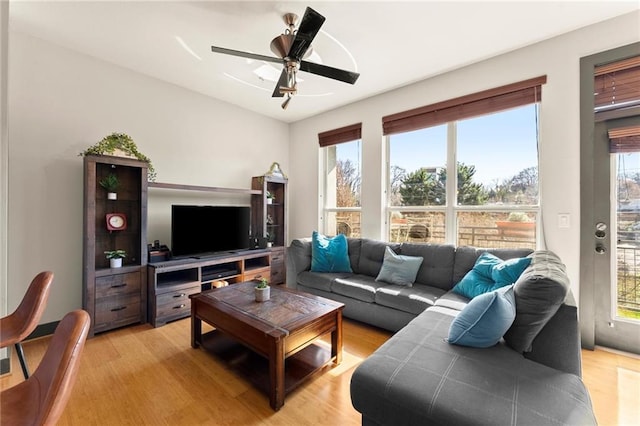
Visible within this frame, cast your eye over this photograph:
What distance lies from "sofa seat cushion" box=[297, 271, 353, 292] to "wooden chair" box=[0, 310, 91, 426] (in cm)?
237

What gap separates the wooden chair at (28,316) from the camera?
1.44 m

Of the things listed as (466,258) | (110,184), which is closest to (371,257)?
(466,258)

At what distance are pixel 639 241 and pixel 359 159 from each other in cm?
294

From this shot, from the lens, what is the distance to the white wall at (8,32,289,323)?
8.05 ft

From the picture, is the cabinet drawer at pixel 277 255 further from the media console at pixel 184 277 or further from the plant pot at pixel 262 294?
the plant pot at pixel 262 294

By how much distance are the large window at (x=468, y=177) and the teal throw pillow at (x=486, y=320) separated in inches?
62.8

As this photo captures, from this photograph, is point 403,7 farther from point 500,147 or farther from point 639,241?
point 639,241

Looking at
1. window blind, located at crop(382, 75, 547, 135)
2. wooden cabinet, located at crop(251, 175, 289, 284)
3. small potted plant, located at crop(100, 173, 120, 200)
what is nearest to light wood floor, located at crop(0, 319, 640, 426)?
small potted plant, located at crop(100, 173, 120, 200)

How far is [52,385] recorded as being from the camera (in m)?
0.81

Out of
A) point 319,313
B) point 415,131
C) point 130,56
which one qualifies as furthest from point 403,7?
point 130,56

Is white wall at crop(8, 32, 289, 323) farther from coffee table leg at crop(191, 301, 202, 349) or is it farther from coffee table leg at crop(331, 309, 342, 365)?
coffee table leg at crop(331, 309, 342, 365)

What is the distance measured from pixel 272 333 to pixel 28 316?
1.34m

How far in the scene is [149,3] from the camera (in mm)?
2068

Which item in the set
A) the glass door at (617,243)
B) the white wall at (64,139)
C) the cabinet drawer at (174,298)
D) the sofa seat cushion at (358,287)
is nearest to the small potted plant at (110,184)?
the white wall at (64,139)
